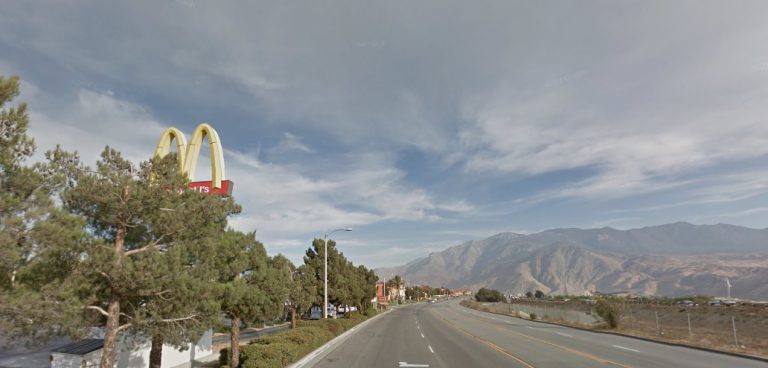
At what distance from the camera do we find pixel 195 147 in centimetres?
2492

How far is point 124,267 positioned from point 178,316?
222 cm

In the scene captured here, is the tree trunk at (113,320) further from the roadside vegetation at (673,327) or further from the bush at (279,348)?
the roadside vegetation at (673,327)

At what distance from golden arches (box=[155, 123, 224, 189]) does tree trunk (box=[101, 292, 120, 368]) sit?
42.3 ft

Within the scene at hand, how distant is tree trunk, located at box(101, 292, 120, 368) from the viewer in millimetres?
11367

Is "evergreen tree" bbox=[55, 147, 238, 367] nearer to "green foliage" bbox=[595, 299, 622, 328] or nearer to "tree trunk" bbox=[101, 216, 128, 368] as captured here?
"tree trunk" bbox=[101, 216, 128, 368]

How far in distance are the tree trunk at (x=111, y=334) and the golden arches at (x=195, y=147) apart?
12903 mm

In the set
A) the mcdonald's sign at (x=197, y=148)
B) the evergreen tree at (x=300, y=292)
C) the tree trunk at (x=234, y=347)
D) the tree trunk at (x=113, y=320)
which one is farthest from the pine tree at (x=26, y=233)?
the evergreen tree at (x=300, y=292)

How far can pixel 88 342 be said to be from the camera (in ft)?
72.8

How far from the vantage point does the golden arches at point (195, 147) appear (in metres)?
23.7

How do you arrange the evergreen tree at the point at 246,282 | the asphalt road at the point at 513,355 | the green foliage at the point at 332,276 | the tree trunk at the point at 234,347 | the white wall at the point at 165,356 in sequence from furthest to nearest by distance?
1. the green foliage at the point at 332,276
2. the white wall at the point at 165,356
3. the tree trunk at the point at 234,347
4. the asphalt road at the point at 513,355
5. the evergreen tree at the point at 246,282

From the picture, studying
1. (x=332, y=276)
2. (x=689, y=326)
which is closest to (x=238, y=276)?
(x=689, y=326)

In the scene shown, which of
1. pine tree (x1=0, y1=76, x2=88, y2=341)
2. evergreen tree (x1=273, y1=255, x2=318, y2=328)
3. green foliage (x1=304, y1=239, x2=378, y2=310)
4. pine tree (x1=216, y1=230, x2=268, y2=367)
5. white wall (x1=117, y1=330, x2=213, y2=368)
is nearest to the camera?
pine tree (x1=0, y1=76, x2=88, y2=341)

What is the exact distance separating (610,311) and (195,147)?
33.7m

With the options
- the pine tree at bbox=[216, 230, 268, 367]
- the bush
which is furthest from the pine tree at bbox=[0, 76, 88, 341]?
the bush
